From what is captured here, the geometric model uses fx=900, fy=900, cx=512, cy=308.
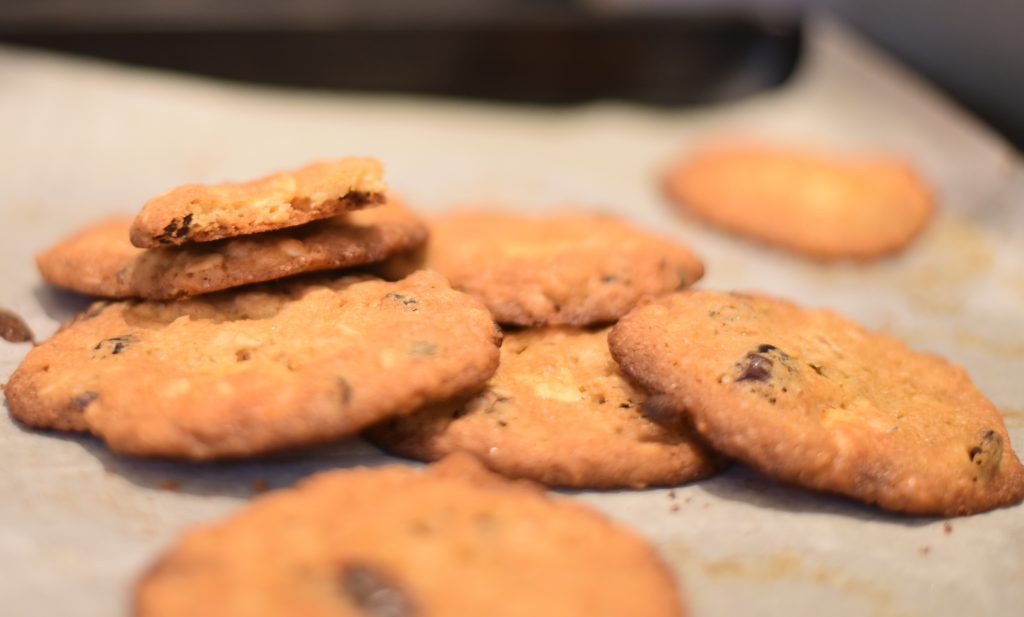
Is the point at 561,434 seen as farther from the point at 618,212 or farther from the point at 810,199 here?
the point at 810,199

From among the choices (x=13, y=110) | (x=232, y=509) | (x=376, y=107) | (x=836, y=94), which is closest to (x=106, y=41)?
(x=13, y=110)

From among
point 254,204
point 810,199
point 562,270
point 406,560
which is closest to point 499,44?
point 810,199

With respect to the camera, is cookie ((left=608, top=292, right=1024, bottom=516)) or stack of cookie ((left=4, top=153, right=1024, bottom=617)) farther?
cookie ((left=608, top=292, right=1024, bottom=516))

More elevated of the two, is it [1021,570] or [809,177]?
[809,177]

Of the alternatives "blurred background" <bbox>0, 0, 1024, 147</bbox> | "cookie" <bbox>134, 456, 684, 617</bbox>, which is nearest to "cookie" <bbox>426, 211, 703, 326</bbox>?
"cookie" <bbox>134, 456, 684, 617</bbox>

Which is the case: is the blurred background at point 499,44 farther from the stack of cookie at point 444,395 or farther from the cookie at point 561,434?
the cookie at point 561,434

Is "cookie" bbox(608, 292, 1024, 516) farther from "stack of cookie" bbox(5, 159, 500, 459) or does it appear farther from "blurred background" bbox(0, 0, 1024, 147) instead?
"blurred background" bbox(0, 0, 1024, 147)

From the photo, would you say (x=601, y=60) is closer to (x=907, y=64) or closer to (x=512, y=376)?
(x=907, y=64)
